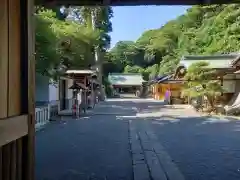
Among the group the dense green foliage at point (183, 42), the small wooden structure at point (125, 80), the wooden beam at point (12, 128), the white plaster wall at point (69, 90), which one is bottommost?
the wooden beam at point (12, 128)

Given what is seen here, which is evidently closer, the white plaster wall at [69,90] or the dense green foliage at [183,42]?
the white plaster wall at [69,90]

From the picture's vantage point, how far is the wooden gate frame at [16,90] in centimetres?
350

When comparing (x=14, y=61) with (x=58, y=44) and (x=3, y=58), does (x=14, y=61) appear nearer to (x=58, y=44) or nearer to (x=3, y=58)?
(x=3, y=58)

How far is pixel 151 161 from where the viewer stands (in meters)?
8.48

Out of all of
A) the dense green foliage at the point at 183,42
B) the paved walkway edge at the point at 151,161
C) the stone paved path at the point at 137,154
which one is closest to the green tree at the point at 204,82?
the stone paved path at the point at 137,154

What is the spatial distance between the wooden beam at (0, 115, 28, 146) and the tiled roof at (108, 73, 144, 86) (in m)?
60.9

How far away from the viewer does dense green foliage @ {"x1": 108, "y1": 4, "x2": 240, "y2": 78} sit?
37.1m

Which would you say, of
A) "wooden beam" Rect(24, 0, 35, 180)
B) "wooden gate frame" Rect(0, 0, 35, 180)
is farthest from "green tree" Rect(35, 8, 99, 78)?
"wooden gate frame" Rect(0, 0, 35, 180)

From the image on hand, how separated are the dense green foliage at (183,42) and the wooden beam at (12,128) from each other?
2923cm

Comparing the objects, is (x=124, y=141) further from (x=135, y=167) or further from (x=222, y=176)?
(x=222, y=176)

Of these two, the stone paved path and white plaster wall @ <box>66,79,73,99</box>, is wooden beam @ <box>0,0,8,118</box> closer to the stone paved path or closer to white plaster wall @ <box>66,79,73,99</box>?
the stone paved path

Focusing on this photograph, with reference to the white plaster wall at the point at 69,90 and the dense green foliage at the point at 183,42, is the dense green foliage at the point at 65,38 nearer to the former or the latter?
the white plaster wall at the point at 69,90

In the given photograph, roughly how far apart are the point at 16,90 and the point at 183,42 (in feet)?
166

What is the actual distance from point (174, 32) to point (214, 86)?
143 ft
